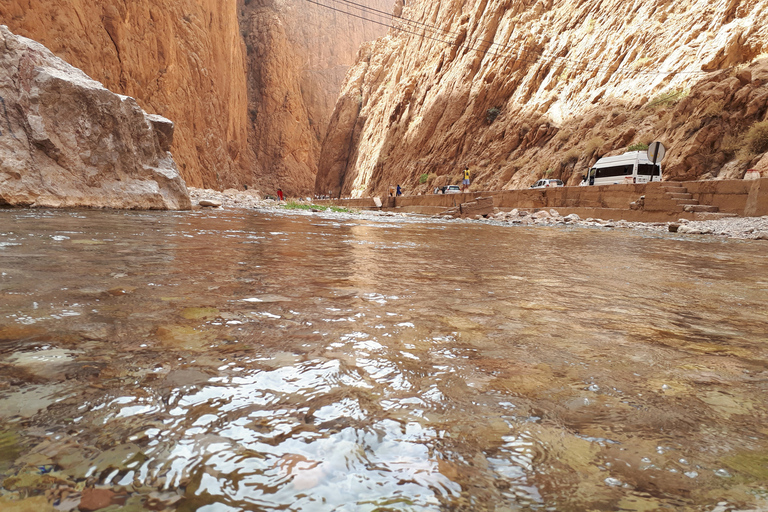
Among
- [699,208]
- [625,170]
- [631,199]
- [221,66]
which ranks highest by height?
[221,66]

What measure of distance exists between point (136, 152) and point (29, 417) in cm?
918

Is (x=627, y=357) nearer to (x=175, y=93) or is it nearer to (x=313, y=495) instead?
(x=313, y=495)

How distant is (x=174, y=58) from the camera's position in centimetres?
2330

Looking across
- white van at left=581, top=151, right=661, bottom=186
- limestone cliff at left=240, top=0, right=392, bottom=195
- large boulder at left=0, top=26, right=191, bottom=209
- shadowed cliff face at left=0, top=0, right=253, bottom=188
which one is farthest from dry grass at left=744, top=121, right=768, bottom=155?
limestone cliff at left=240, top=0, right=392, bottom=195

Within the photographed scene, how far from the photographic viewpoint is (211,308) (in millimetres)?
1593

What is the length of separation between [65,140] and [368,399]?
8.46 metres

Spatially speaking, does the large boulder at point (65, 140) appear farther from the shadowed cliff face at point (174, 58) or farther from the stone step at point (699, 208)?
the stone step at point (699, 208)

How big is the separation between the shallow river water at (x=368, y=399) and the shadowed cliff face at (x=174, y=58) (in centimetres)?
1954

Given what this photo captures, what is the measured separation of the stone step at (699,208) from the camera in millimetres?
9734

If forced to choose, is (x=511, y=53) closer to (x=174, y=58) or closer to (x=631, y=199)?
(x=631, y=199)

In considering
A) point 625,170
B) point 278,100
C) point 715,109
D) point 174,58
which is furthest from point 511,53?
point 278,100

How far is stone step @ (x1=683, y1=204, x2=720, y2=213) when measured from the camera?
9734 mm

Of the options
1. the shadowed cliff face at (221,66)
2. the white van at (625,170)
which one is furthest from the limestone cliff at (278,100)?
the white van at (625,170)

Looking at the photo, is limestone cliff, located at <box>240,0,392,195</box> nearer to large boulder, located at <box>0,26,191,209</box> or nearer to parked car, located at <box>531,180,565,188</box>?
parked car, located at <box>531,180,565,188</box>
